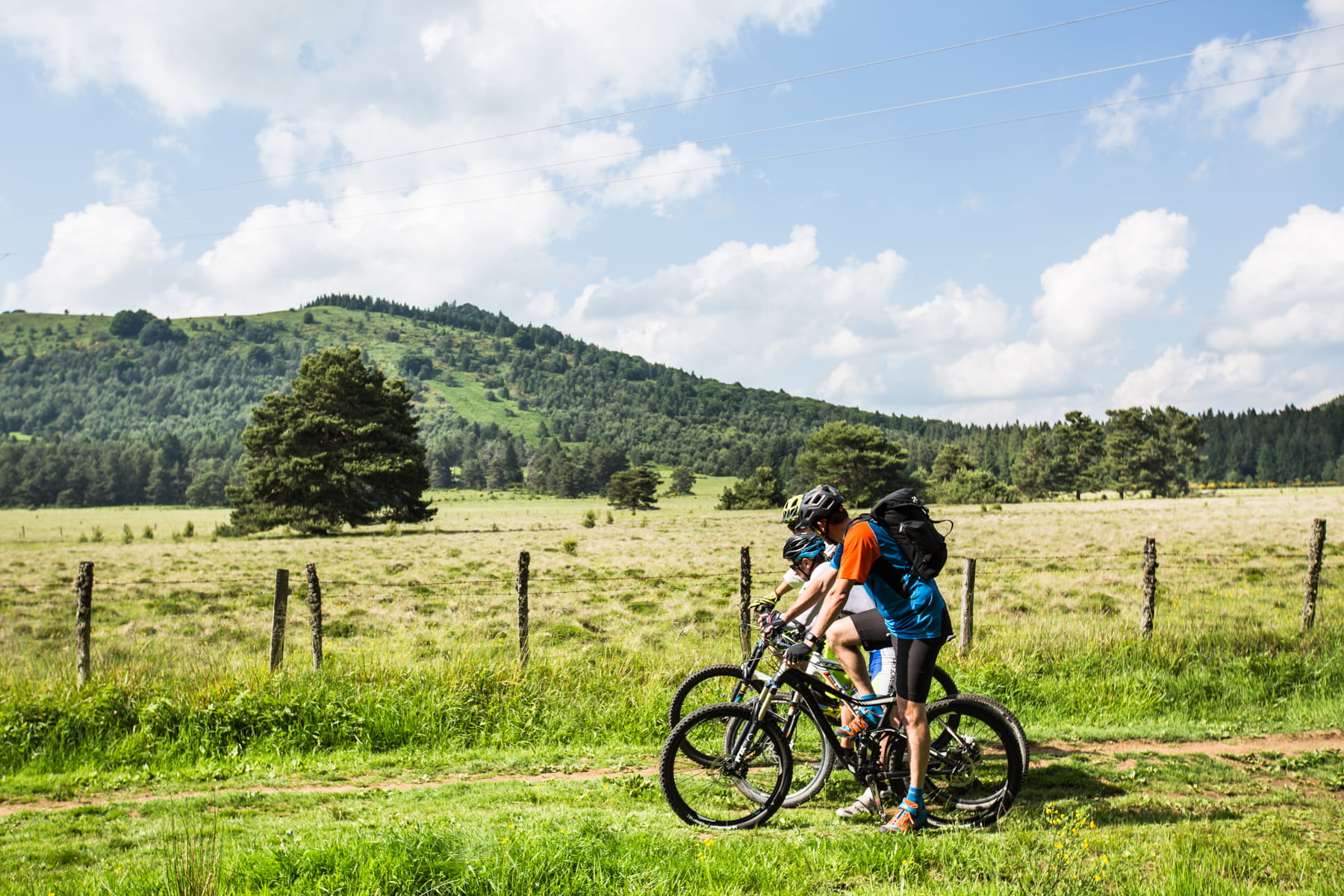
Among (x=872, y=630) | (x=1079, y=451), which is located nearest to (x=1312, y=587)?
(x=872, y=630)

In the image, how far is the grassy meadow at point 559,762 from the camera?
169 inches

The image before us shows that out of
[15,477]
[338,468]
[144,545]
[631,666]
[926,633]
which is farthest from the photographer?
[15,477]

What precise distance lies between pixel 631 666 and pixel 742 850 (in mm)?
4991

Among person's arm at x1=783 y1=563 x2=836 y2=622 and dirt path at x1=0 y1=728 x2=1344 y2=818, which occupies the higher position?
person's arm at x1=783 y1=563 x2=836 y2=622

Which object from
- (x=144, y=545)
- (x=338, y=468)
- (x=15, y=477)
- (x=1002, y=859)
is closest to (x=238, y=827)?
(x=1002, y=859)

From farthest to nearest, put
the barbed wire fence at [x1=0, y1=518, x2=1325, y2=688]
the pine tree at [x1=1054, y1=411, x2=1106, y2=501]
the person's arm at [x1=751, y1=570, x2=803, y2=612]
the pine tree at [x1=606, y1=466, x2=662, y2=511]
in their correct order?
1. the pine tree at [x1=1054, y1=411, x2=1106, y2=501]
2. the pine tree at [x1=606, y1=466, x2=662, y2=511]
3. the barbed wire fence at [x1=0, y1=518, x2=1325, y2=688]
4. the person's arm at [x1=751, y1=570, x2=803, y2=612]

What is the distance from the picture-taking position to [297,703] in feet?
27.8

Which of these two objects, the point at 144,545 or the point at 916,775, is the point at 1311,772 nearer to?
the point at 916,775

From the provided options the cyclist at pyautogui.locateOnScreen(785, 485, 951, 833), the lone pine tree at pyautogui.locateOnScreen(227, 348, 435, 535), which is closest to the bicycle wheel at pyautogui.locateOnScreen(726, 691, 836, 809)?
the cyclist at pyautogui.locateOnScreen(785, 485, 951, 833)

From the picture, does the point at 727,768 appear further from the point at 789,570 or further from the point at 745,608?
the point at 745,608

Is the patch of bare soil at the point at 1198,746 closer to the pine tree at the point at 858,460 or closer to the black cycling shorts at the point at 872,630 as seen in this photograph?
the black cycling shorts at the point at 872,630

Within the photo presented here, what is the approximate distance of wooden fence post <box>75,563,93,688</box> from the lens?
920cm

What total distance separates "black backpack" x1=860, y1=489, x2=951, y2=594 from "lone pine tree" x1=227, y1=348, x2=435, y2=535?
5026 cm

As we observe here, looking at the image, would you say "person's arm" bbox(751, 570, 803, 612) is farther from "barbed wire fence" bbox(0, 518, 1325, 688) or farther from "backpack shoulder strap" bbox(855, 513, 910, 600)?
"barbed wire fence" bbox(0, 518, 1325, 688)
